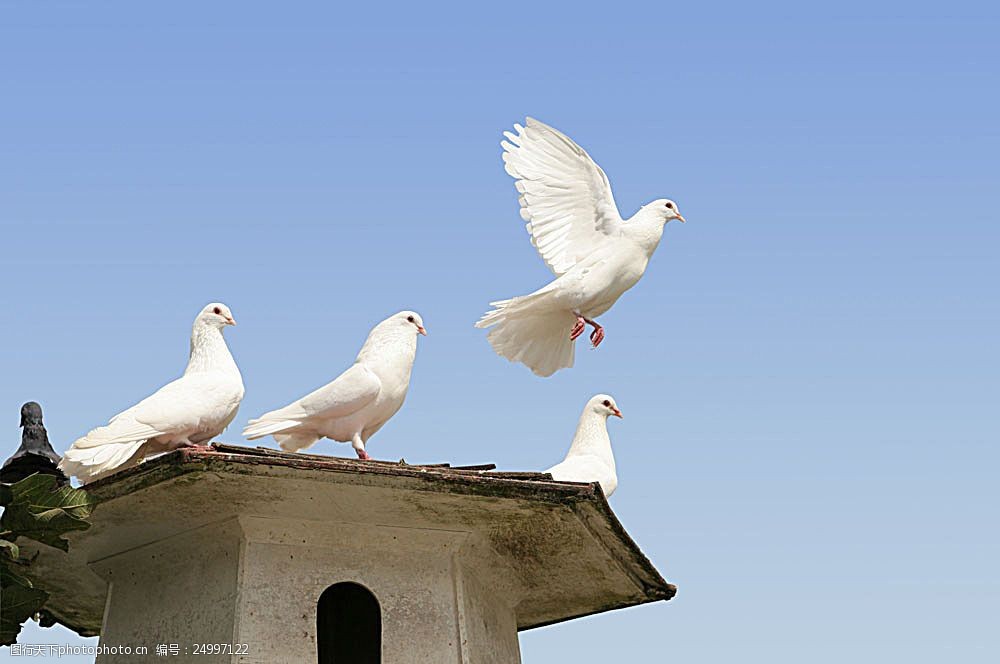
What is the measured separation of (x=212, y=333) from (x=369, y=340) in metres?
1.26

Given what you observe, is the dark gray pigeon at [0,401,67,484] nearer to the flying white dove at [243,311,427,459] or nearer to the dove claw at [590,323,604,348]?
the flying white dove at [243,311,427,459]

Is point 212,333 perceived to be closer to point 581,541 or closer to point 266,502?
point 266,502

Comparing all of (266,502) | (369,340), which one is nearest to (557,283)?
(369,340)

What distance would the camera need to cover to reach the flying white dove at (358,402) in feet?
32.5

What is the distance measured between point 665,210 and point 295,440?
4.00 m

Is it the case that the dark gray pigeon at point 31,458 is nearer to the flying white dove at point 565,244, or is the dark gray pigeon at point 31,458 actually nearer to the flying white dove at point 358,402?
the flying white dove at point 358,402

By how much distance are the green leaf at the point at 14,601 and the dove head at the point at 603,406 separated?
5173mm

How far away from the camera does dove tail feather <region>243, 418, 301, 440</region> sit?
9.70 meters

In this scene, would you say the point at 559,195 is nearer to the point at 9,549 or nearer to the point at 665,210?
the point at 665,210

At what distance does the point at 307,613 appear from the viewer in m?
9.18

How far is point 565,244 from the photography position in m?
12.1

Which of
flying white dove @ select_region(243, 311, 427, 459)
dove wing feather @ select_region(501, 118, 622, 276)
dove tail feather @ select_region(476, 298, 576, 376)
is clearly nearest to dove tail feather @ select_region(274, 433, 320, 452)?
flying white dove @ select_region(243, 311, 427, 459)

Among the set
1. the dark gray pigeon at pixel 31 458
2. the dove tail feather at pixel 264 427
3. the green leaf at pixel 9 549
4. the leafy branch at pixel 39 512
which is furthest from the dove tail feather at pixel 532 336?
the green leaf at pixel 9 549

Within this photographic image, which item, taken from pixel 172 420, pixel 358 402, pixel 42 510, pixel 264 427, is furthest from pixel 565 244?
pixel 42 510
